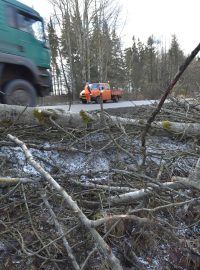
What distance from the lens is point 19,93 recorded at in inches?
249

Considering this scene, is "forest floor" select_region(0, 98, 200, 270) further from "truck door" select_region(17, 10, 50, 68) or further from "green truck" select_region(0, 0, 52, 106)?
"truck door" select_region(17, 10, 50, 68)

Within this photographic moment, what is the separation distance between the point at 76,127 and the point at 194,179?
2460 mm

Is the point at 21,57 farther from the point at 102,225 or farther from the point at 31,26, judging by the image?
the point at 102,225

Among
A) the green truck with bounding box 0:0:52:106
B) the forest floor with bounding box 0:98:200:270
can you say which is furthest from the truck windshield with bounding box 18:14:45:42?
the forest floor with bounding box 0:98:200:270

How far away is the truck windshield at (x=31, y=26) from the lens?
6.98 metres

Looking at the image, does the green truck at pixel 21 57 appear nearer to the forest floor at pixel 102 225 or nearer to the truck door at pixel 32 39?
the truck door at pixel 32 39

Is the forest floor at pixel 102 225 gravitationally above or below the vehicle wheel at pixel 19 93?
below

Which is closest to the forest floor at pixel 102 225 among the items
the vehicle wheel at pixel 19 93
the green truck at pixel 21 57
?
the vehicle wheel at pixel 19 93

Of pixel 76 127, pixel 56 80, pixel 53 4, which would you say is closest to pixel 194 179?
pixel 76 127

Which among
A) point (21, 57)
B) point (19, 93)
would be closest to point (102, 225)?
point (19, 93)

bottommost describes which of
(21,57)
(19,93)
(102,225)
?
(102,225)

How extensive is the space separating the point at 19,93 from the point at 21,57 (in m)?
0.83

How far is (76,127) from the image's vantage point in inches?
181

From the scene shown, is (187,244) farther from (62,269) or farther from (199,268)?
(62,269)
